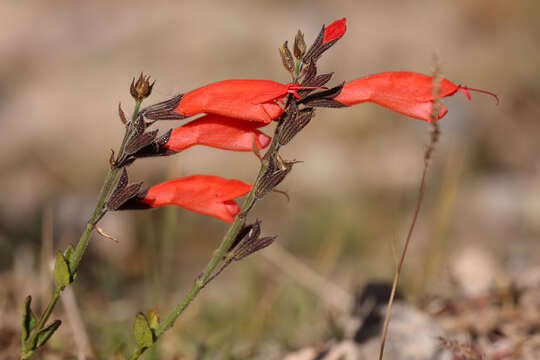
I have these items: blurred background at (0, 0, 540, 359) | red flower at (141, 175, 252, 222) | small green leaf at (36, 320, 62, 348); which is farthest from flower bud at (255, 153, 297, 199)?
blurred background at (0, 0, 540, 359)

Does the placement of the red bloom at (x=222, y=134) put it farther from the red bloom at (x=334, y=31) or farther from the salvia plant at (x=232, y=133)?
the red bloom at (x=334, y=31)

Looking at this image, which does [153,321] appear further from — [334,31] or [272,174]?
→ [334,31]

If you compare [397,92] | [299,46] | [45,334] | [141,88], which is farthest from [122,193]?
[397,92]

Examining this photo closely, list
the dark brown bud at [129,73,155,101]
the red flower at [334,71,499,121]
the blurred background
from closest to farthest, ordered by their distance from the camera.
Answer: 1. the dark brown bud at [129,73,155,101]
2. the red flower at [334,71,499,121]
3. the blurred background

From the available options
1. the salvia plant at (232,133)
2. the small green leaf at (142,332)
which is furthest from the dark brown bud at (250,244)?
the small green leaf at (142,332)

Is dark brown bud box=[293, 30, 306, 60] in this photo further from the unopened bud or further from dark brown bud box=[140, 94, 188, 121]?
dark brown bud box=[140, 94, 188, 121]

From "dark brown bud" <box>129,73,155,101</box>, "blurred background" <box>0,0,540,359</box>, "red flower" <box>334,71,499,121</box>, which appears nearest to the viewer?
"dark brown bud" <box>129,73,155,101</box>

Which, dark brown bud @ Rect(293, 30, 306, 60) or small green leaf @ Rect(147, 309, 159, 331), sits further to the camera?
small green leaf @ Rect(147, 309, 159, 331)

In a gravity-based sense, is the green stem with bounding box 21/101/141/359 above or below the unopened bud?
below
